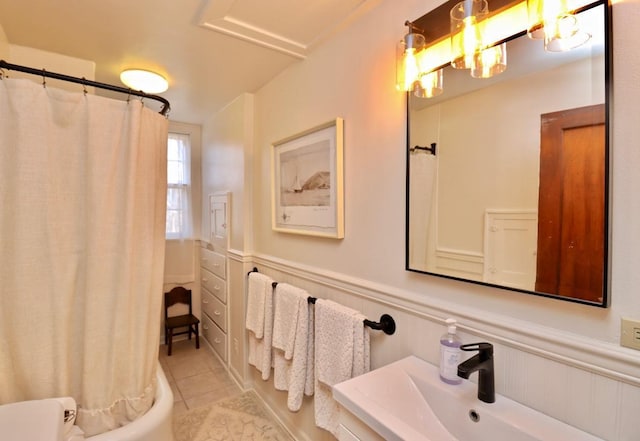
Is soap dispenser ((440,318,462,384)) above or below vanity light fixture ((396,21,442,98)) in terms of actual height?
below

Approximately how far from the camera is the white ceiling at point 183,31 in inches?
58.9

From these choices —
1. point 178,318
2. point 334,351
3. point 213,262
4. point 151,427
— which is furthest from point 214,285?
point 334,351

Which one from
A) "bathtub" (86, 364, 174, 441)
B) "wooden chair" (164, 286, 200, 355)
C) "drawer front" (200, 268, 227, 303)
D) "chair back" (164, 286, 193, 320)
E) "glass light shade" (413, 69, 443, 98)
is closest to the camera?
"glass light shade" (413, 69, 443, 98)

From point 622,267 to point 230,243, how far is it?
2.62 meters

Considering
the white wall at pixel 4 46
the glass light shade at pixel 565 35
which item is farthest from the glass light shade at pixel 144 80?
the glass light shade at pixel 565 35

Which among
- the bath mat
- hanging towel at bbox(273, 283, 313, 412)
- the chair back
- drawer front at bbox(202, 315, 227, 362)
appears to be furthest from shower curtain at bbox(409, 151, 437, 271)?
the chair back

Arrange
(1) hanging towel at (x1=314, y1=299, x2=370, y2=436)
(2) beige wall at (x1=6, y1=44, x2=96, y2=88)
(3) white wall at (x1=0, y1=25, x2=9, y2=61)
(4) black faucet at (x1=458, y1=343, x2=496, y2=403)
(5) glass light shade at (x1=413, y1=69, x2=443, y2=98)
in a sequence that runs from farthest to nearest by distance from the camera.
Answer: (2) beige wall at (x1=6, y1=44, x2=96, y2=88) → (3) white wall at (x1=0, y1=25, x2=9, y2=61) → (1) hanging towel at (x1=314, y1=299, x2=370, y2=436) → (5) glass light shade at (x1=413, y1=69, x2=443, y2=98) → (4) black faucet at (x1=458, y1=343, x2=496, y2=403)

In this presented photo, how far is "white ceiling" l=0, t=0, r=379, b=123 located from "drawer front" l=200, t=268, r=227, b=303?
72.9 inches

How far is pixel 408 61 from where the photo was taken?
123 centimetres

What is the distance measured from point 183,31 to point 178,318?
2901mm

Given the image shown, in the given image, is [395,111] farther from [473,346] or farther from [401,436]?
[401,436]

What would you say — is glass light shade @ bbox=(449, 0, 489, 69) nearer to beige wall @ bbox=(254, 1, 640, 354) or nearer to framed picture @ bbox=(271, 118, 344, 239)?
beige wall @ bbox=(254, 1, 640, 354)

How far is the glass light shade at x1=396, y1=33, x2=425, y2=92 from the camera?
3.95ft

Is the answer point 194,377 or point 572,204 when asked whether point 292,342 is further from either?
point 194,377
